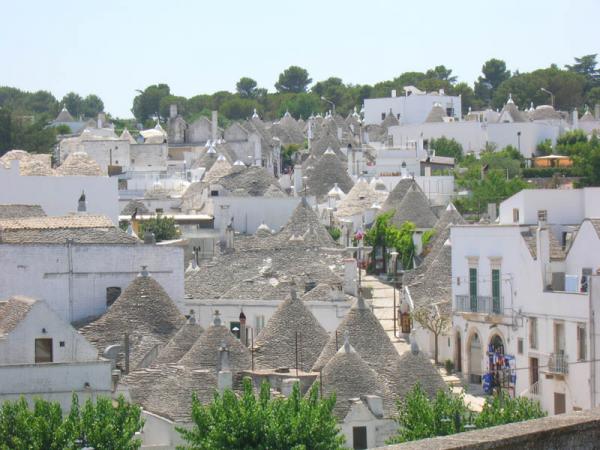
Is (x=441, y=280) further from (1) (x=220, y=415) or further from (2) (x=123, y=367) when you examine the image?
(1) (x=220, y=415)

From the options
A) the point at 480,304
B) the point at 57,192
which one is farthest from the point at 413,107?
the point at 480,304

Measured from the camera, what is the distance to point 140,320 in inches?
1982

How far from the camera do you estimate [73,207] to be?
69.1 m

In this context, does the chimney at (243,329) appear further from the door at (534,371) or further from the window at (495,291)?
the door at (534,371)

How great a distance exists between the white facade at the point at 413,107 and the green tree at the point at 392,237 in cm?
4548

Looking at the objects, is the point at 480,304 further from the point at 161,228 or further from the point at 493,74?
the point at 493,74

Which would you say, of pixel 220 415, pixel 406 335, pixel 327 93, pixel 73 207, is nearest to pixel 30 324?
pixel 220 415

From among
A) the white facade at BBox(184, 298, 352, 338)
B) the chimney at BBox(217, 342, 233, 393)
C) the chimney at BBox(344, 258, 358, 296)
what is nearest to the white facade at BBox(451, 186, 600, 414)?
the white facade at BBox(184, 298, 352, 338)

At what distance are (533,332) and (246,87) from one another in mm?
151613

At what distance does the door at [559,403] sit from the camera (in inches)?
1737

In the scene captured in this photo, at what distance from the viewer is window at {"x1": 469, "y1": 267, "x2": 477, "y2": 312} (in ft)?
168

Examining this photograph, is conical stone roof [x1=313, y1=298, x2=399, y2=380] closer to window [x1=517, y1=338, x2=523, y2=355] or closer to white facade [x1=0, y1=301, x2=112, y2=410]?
window [x1=517, y1=338, x2=523, y2=355]

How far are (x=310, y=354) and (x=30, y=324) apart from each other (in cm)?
792

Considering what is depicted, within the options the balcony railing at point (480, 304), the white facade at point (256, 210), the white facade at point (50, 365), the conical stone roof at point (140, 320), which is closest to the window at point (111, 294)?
the conical stone roof at point (140, 320)
